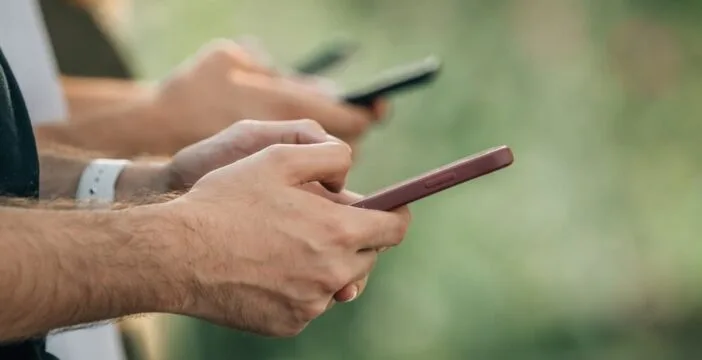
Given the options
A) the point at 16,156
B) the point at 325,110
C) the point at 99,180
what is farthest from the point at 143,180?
the point at 325,110

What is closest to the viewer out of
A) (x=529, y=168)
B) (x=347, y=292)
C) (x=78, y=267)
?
(x=78, y=267)

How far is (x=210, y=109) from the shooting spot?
0.98 m

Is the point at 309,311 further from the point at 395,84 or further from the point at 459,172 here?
the point at 395,84

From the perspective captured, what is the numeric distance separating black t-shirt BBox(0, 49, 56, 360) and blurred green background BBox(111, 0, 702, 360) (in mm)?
694

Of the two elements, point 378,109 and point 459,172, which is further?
point 378,109

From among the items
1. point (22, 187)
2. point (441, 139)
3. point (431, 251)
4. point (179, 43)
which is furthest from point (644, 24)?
point (22, 187)

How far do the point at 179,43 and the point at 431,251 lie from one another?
1.48ft

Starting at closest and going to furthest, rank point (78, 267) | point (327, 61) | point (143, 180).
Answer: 1. point (78, 267)
2. point (143, 180)
3. point (327, 61)

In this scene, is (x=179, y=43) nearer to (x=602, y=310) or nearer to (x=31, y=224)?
(x=602, y=310)

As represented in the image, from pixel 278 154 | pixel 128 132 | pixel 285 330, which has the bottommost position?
pixel 285 330

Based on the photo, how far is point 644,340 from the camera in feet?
3.99

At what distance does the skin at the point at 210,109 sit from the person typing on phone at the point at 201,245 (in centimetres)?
29

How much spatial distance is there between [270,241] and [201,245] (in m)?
0.04

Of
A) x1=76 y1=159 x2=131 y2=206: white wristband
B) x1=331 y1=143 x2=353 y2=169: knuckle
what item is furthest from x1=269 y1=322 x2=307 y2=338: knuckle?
x1=76 y1=159 x2=131 y2=206: white wristband
